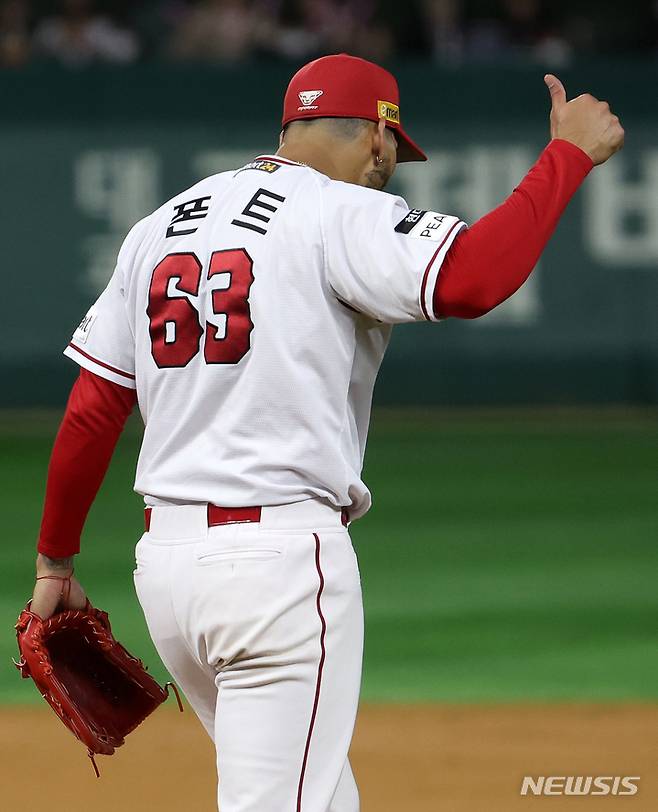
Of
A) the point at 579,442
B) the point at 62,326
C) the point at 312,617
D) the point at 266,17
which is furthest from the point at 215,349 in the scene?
the point at 266,17

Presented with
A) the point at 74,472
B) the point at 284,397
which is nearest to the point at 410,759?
the point at 74,472

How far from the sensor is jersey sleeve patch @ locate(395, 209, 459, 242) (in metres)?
2.72

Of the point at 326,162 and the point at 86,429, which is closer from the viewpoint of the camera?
the point at 326,162

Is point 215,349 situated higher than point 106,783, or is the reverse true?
point 215,349

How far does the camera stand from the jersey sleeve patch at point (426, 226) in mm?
2725

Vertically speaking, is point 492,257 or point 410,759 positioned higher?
point 492,257

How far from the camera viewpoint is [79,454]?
315 cm

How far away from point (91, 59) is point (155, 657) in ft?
28.5

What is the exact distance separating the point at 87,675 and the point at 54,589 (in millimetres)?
261

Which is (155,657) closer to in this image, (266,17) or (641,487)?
(641,487)

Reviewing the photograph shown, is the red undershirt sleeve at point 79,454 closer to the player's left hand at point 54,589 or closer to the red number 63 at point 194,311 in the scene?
the player's left hand at point 54,589

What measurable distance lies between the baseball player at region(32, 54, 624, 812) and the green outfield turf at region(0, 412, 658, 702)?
3028mm

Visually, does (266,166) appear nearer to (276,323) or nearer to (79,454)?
(276,323)

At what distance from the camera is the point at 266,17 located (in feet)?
47.3
